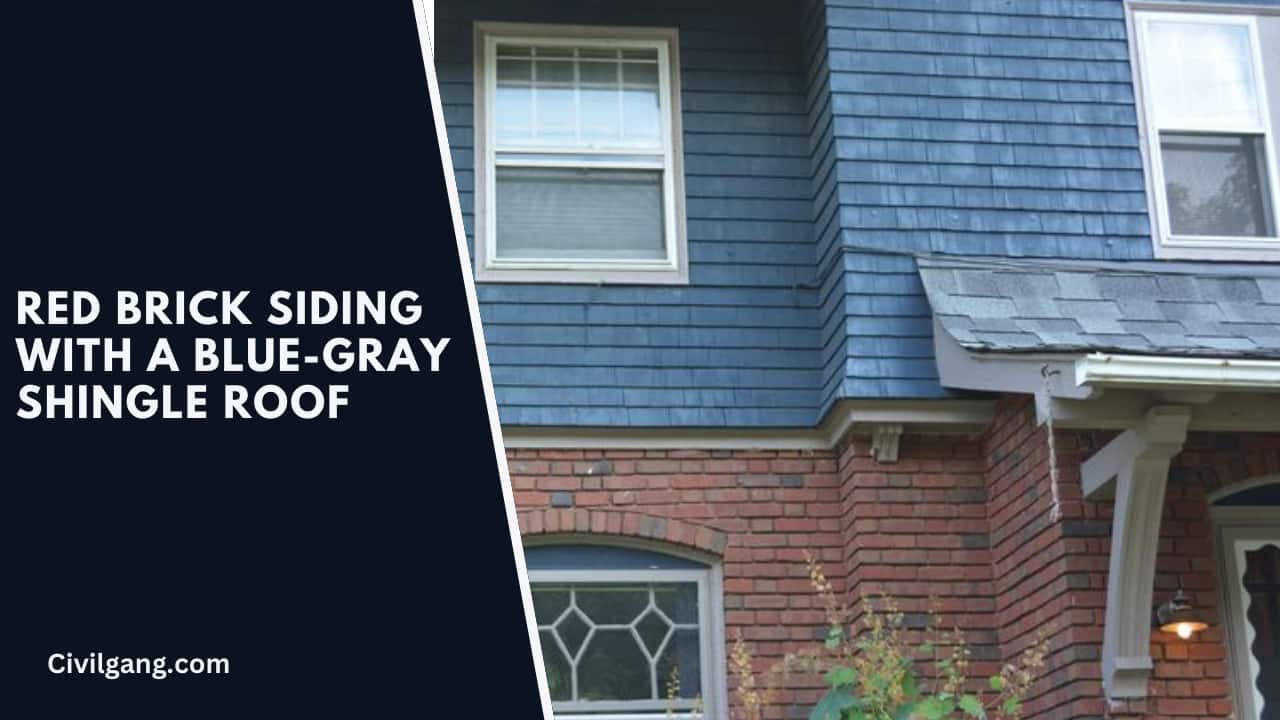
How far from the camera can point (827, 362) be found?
8984 mm

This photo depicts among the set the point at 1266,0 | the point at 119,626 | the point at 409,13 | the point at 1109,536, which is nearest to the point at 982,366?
the point at 1109,536

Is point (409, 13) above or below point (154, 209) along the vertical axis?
above

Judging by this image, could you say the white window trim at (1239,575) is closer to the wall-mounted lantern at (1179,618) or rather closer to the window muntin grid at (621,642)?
the wall-mounted lantern at (1179,618)

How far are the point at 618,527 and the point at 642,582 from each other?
0.91 ft

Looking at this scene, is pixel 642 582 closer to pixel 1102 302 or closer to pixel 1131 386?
pixel 1102 302

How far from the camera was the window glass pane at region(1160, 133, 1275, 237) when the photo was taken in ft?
30.2

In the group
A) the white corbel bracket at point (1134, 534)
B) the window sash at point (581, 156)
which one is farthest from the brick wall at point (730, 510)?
the white corbel bracket at point (1134, 534)

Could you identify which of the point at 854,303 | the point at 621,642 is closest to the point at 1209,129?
the point at 854,303

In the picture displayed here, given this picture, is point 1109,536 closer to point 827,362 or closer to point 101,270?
point 827,362

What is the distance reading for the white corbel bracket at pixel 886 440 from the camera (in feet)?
28.3

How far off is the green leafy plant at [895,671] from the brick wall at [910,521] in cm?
Answer: 11

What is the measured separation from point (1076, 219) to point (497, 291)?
2.71m

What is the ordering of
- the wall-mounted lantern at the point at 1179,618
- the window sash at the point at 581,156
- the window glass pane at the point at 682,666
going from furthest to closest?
the window sash at the point at 581,156 < the window glass pane at the point at 682,666 < the wall-mounted lantern at the point at 1179,618

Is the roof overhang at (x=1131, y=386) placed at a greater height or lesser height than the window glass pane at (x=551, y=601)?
greater
